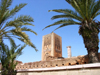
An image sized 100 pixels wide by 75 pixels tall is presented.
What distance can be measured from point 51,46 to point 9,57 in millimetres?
18942

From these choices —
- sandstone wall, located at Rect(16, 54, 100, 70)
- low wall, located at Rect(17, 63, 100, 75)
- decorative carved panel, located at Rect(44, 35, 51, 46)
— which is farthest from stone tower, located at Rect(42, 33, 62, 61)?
low wall, located at Rect(17, 63, 100, 75)

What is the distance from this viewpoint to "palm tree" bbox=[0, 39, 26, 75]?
21.9 ft

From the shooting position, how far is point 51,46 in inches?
1003

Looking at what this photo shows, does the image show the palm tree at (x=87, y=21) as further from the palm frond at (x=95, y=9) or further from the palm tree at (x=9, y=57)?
the palm tree at (x=9, y=57)

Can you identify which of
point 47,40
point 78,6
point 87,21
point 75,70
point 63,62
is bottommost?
point 75,70

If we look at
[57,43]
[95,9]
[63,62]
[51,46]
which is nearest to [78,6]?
[95,9]

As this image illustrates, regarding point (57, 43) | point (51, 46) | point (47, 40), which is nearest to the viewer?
point (51, 46)

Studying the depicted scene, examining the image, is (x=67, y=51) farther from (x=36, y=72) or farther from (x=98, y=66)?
(x=98, y=66)

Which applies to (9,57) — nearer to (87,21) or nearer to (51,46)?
(87,21)

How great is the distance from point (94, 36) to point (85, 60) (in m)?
1.74

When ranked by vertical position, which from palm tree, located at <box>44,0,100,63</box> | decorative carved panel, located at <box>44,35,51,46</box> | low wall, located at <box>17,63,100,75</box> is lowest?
low wall, located at <box>17,63,100,75</box>

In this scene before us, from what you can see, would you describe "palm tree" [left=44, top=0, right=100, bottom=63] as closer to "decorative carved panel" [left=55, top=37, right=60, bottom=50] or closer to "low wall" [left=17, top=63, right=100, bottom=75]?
"low wall" [left=17, top=63, right=100, bottom=75]

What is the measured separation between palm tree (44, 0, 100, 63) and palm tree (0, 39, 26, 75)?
9.75ft

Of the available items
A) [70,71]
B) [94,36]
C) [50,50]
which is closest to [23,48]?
[70,71]
